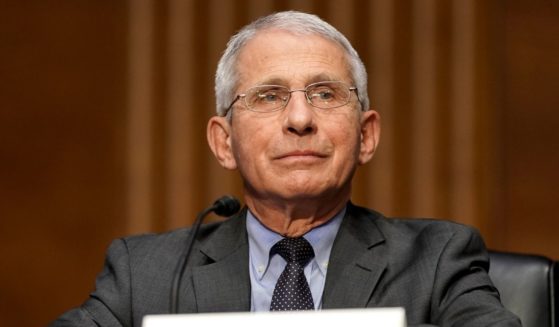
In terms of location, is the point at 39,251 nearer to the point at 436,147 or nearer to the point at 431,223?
the point at 436,147

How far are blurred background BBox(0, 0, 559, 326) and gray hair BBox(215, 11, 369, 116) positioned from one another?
5.25 ft

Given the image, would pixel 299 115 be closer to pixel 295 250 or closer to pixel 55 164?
pixel 295 250

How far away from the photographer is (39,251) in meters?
4.10

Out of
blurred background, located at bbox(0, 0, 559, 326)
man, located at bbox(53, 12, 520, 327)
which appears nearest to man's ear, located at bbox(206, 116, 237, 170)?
man, located at bbox(53, 12, 520, 327)

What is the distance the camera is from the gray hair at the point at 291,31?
2455mm

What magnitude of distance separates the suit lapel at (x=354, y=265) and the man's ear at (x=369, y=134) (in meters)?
0.16

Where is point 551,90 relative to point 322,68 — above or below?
below

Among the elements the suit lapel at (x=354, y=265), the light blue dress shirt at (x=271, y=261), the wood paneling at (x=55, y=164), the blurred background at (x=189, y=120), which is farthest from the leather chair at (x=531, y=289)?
the wood paneling at (x=55, y=164)

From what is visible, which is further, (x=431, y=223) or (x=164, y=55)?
(x=164, y=55)

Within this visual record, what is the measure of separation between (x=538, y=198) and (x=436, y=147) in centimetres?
46

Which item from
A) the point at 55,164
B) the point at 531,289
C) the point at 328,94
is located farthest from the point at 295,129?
the point at 55,164

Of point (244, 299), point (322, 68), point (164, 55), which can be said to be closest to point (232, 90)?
point (322, 68)

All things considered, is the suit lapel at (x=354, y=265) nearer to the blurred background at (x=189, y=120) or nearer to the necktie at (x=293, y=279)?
the necktie at (x=293, y=279)

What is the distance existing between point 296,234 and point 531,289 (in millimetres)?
559
